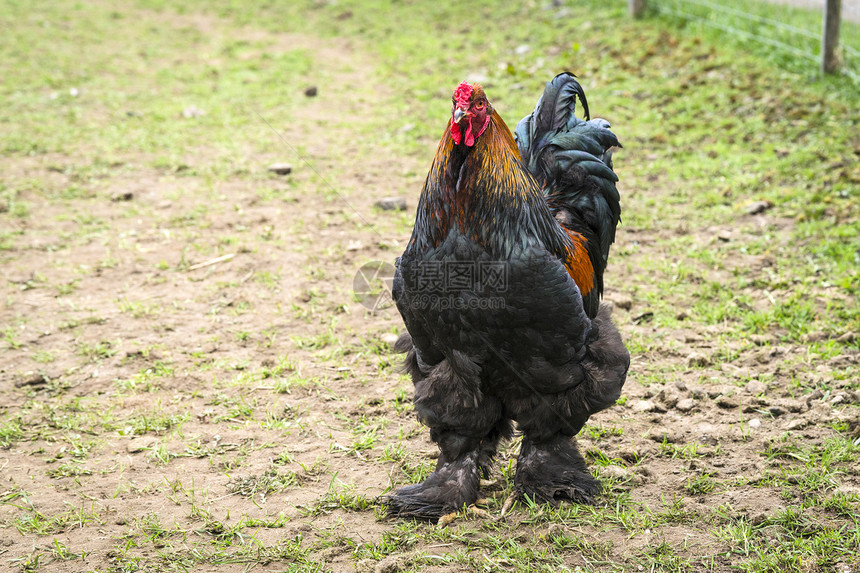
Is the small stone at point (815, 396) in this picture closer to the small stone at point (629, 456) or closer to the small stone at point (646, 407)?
the small stone at point (646, 407)

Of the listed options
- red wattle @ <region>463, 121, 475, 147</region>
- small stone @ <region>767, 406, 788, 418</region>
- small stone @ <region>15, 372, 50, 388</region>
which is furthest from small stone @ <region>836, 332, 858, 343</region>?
small stone @ <region>15, 372, 50, 388</region>

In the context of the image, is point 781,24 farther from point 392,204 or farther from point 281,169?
point 281,169

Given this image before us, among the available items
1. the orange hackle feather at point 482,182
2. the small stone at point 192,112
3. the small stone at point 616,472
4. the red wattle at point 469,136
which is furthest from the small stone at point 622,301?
the small stone at point 192,112

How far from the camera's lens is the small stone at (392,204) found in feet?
24.2

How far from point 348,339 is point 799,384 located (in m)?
3.13

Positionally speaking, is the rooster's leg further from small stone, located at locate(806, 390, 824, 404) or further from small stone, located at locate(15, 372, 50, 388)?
small stone, located at locate(15, 372, 50, 388)

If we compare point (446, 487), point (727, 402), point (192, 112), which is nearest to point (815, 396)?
point (727, 402)

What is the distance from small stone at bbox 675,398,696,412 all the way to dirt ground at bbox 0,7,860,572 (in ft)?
0.05

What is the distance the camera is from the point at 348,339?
218 inches

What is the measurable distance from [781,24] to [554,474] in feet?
27.3

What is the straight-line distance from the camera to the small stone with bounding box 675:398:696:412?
461 cm

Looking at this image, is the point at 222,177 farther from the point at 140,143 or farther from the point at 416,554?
the point at 416,554

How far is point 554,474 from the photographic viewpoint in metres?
3.94

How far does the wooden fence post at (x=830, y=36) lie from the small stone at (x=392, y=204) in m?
5.44
